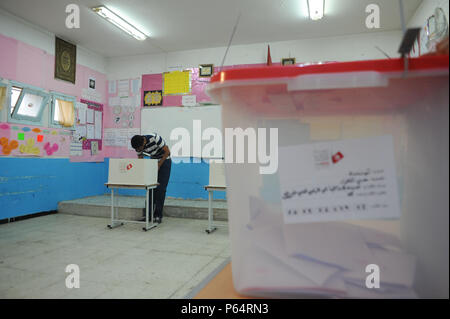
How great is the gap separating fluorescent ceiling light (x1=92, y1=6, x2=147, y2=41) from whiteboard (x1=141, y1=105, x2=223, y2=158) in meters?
1.12

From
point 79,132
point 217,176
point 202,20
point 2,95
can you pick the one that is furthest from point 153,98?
point 217,176

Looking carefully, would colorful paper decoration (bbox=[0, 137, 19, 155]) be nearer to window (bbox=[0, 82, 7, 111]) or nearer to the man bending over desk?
window (bbox=[0, 82, 7, 111])

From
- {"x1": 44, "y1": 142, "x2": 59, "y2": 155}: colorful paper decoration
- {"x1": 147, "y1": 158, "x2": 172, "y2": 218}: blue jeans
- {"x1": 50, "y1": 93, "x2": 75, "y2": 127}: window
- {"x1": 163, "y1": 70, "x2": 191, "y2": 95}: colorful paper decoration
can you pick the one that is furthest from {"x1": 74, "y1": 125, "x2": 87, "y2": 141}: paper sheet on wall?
{"x1": 147, "y1": 158, "x2": 172, "y2": 218}: blue jeans

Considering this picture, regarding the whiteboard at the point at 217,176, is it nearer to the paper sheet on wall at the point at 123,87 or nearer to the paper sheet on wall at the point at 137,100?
the paper sheet on wall at the point at 137,100

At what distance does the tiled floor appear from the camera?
1.60 m

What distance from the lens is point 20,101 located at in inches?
138

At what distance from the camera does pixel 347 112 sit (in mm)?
384

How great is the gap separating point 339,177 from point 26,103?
419cm

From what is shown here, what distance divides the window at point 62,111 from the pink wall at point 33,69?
96mm

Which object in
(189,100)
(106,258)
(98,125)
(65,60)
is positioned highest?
(65,60)

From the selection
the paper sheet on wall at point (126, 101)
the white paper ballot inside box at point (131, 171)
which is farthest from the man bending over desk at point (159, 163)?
the paper sheet on wall at point (126, 101)

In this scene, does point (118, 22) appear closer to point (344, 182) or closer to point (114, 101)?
point (114, 101)
